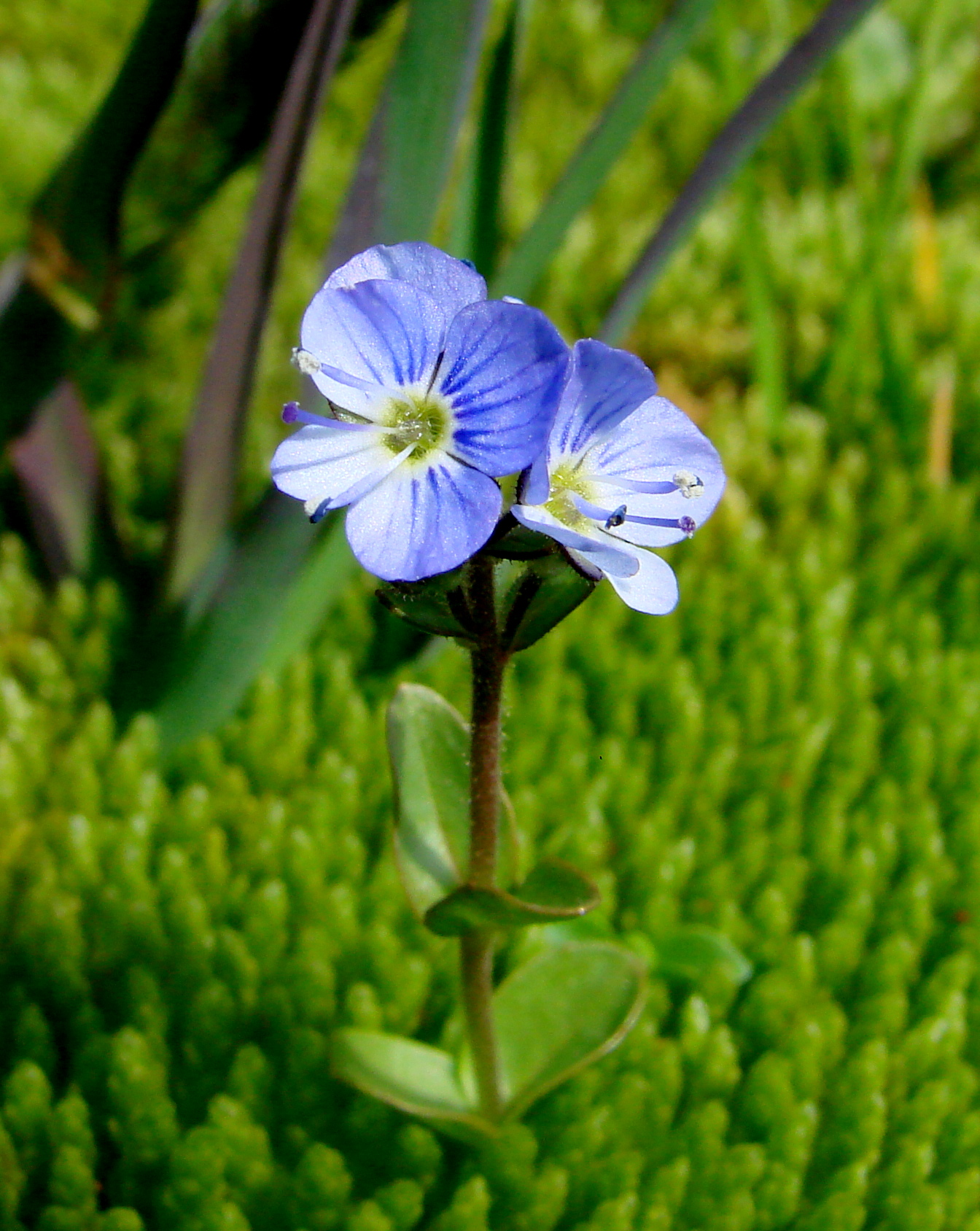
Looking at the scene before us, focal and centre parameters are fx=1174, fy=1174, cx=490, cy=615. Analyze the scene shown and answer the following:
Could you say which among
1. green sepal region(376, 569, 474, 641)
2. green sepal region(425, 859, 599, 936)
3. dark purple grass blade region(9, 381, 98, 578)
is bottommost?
green sepal region(425, 859, 599, 936)

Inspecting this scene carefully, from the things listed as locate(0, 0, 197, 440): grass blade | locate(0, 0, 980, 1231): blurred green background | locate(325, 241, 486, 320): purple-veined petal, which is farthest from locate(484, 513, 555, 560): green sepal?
locate(0, 0, 197, 440): grass blade

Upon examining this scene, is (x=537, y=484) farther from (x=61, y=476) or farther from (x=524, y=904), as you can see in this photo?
(x=61, y=476)

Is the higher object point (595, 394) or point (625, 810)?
point (595, 394)

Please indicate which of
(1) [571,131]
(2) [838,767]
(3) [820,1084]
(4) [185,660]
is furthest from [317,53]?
(1) [571,131]

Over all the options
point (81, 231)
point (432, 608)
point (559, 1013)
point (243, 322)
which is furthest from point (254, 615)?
point (432, 608)

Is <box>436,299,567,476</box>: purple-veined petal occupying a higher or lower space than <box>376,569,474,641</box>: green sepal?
higher

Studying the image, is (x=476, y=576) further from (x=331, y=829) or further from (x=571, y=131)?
(x=571, y=131)

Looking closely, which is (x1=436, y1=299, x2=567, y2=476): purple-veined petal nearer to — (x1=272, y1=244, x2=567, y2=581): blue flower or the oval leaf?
(x1=272, y1=244, x2=567, y2=581): blue flower
